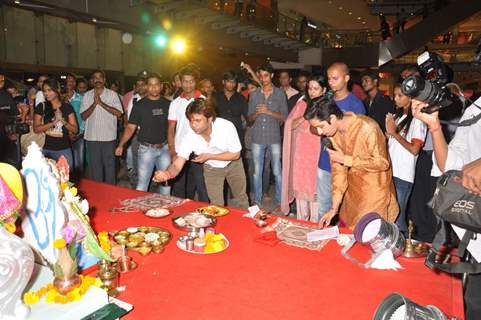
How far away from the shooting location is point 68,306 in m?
1.08

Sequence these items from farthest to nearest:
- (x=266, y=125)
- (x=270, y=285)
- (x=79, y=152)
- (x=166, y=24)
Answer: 1. (x=166, y=24)
2. (x=79, y=152)
3. (x=266, y=125)
4. (x=270, y=285)

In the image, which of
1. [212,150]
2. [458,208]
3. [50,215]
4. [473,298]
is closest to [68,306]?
[50,215]

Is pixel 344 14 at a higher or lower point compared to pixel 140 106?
higher

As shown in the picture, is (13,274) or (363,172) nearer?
(13,274)

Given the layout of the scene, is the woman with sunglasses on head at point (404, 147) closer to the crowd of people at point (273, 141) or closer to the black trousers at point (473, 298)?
the crowd of people at point (273, 141)

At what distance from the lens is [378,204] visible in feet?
6.68

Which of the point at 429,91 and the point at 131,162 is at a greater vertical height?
the point at 429,91

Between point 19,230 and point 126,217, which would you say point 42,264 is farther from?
point 126,217

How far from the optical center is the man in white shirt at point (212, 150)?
98.8 inches

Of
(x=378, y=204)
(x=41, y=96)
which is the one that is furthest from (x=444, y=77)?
(x=41, y=96)

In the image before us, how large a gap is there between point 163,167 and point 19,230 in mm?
2309

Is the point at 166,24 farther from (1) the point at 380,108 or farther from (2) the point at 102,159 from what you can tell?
(1) the point at 380,108

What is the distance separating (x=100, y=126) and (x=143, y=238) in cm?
275

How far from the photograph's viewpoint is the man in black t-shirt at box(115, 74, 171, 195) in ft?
11.9
